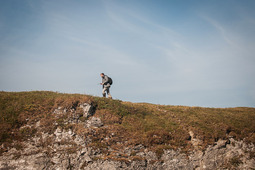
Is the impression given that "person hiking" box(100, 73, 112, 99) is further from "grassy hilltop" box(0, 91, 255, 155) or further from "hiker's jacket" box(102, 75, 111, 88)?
"grassy hilltop" box(0, 91, 255, 155)

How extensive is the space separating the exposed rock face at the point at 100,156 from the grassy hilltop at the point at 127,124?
1.93 ft

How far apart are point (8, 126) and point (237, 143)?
23.9m

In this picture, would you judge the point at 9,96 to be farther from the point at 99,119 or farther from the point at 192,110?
the point at 192,110

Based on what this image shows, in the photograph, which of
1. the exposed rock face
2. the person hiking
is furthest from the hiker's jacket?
the exposed rock face

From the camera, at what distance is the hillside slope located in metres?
16.0

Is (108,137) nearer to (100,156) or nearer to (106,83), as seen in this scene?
(100,156)

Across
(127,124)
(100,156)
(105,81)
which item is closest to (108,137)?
(100,156)

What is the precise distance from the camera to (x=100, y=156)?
16.5m

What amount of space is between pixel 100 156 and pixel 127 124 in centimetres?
568

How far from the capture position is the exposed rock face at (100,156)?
15.4 metres

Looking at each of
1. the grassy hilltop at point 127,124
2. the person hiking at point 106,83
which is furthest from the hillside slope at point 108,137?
the person hiking at point 106,83

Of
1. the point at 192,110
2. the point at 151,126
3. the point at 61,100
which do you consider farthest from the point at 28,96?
the point at 192,110

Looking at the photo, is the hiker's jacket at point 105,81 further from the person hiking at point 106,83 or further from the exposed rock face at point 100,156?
the exposed rock face at point 100,156

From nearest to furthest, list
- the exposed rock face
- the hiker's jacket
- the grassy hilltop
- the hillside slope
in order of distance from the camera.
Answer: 1. the exposed rock face
2. the hillside slope
3. the grassy hilltop
4. the hiker's jacket
